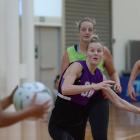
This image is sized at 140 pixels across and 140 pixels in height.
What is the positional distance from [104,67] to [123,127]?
4072 millimetres

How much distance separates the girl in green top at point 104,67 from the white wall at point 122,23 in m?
10.8

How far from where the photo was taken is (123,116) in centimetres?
1089

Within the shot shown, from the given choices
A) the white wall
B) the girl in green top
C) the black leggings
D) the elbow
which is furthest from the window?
the elbow

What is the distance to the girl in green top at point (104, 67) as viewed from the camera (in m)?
4.33

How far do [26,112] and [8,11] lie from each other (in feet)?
28.4

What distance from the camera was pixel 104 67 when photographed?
496cm

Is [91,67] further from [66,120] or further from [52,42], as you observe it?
[52,42]

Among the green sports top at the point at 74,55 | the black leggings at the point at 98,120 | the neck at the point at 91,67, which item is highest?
the green sports top at the point at 74,55

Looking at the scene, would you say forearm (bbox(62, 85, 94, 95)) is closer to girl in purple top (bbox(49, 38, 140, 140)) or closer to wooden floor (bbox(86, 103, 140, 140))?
girl in purple top (bbox(49, 38, 140, 140))

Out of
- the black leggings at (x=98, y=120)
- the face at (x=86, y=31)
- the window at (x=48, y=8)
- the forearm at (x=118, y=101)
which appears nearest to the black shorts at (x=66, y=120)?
the black leggings at (x=98, y=120)

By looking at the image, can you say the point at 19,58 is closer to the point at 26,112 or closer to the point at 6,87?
the point at 6,87

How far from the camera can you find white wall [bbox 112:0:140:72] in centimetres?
1566

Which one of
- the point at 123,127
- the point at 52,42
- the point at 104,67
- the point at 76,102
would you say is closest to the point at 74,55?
the point at 104,67

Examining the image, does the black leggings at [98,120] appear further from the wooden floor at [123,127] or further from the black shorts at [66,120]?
the wooden floor at [123,127]
